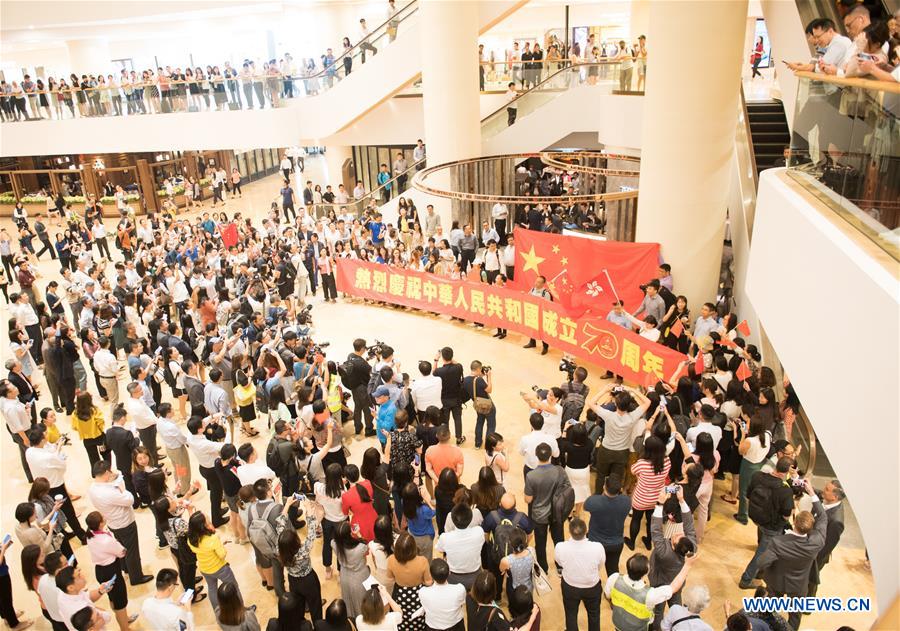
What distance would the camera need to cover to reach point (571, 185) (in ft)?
60.5

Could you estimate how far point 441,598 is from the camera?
4254mm

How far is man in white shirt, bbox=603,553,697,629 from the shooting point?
4.14m

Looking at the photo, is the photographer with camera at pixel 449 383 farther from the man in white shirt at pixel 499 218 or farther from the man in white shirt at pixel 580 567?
the man in white shirt at pixel 499 218

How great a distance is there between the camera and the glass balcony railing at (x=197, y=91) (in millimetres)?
18491

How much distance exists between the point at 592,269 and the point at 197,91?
14843mm

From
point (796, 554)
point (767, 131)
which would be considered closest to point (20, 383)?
point (796, 554)

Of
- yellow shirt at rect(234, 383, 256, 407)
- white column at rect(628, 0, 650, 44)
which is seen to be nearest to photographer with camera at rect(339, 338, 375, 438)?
yellow shirt at rect(234, 383, 256, 407)

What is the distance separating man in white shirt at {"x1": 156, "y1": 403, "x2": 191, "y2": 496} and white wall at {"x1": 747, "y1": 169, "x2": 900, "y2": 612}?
559cm

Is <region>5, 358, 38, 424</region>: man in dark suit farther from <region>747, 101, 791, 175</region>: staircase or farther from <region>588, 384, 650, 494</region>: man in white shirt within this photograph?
<region>747, 101, 791, 175</region>: staircase

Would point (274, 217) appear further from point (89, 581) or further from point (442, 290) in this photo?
point (89, 581)

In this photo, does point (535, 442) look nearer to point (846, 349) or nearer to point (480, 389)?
point (480, 389)

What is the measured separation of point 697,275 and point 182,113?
16.5 m

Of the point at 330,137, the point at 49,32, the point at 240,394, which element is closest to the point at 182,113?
the point at 330,137

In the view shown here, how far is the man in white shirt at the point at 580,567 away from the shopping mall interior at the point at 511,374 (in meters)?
0.02
